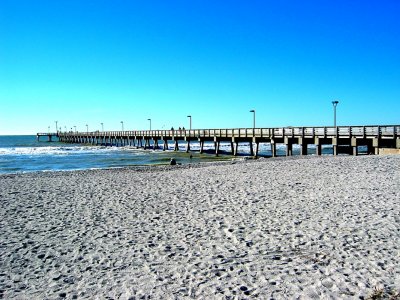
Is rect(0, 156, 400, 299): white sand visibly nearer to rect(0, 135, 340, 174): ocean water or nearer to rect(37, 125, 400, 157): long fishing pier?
rect(37, 125, 400, 157): long fishing pier

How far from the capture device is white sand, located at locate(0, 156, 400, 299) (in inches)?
187

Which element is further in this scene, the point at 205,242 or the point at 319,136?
the point at 319,136

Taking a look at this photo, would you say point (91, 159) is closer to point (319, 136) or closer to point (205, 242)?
point (319, 136)

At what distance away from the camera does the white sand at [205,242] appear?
15.6 feet

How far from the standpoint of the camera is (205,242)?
6500mm

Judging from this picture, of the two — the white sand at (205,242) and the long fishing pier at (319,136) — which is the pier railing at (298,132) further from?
the white sand at (205,242)

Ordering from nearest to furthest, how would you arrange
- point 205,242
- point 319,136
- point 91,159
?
1. point 205,242
2. point 319,136
3. point 91,159

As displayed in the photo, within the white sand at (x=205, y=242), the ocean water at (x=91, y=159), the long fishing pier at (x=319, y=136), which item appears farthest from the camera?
the ocean water at (x=91, y=159)

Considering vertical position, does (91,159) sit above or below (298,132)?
below

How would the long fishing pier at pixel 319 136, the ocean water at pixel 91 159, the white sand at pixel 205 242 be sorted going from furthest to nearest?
the ocean water at pixel 91 159, the long fishing pier at pixel 319 136, the white sand at pixel 205 242

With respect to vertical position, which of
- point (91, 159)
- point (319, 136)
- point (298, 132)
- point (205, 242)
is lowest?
point (91, 159)

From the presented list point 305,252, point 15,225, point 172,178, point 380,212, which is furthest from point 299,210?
point 172,178

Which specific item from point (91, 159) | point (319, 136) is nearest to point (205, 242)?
point (319, 136)

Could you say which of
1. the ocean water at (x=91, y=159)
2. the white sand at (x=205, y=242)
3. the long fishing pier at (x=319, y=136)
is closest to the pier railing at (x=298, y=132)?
the long fishing pier at (x=319, y=136)
